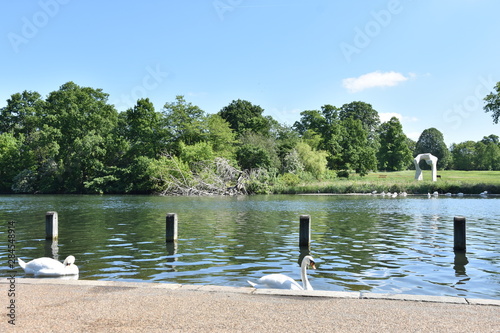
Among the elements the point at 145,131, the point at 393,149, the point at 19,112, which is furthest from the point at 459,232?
the point at 393,149

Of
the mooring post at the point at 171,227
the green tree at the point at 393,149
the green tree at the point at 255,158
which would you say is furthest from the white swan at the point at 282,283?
the green tree at the point at 393,149

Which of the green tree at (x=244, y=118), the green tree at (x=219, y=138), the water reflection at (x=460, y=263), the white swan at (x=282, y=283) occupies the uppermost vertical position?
the green tree at (x=244, y=118)

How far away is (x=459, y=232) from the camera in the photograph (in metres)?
13.7

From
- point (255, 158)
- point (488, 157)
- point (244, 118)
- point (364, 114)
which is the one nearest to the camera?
point (255, 158)

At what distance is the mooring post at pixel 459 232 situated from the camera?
1356 centimetres

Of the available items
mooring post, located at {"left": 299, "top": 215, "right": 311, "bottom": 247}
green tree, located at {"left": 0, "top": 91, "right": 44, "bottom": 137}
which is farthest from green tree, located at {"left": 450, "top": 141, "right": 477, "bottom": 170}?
mooring post, located at {"left": 299, "top": 215, "right": 311, "bottom": 247}

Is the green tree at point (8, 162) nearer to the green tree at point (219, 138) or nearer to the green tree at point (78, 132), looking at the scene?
the green tree at point (78, 132)

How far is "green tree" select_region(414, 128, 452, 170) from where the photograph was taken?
114 m

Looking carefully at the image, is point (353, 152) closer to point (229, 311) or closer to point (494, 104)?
point (494, 104)

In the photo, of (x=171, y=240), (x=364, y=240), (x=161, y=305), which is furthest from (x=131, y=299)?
(x=364, y=240)

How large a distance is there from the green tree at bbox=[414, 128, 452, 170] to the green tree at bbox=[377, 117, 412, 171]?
1877 centimetres

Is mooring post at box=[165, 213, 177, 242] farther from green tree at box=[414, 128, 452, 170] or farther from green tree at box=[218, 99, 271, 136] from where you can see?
green tree at box=[414, 128, 452, 170]

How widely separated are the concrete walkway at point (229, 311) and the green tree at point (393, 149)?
309 ft

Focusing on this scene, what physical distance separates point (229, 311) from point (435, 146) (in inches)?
4696
